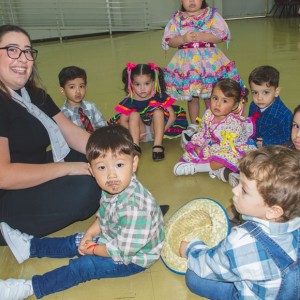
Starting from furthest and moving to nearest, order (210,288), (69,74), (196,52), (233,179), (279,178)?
(196,52), (69,74), (233,179), (210,288), (279,178)

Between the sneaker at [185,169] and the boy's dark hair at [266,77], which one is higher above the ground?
the boy's dark hair at [266,77]

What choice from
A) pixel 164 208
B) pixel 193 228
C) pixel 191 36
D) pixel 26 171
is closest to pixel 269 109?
pixel 191 36

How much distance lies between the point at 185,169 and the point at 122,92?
7.42 feet

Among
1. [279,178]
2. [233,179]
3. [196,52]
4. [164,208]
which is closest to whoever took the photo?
[279,178]

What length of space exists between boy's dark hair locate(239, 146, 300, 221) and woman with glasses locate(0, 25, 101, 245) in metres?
1.05

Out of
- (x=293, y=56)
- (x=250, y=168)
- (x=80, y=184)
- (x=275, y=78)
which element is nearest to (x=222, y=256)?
(x=250, y=168)

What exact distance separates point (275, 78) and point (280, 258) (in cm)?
179

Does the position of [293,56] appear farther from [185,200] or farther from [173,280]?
[173,280]

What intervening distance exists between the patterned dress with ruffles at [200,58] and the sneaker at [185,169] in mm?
760

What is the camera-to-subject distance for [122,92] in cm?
458

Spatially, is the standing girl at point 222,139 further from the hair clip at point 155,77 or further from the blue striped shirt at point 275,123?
the hair clip at point 155,77

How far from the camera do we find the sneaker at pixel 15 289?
5.06 feet

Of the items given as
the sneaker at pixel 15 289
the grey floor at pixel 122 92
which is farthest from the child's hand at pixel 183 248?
the sneaker at pixel 15 289

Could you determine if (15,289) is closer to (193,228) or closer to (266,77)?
(193,228)
